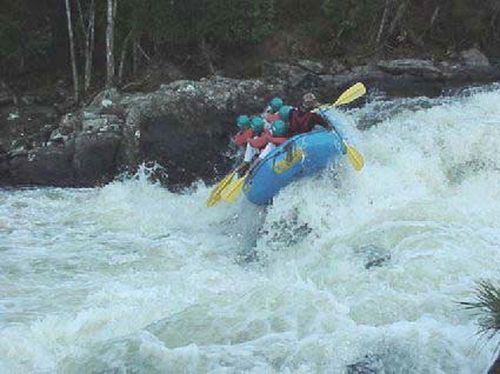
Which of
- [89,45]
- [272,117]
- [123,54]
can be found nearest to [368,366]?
[272,117]

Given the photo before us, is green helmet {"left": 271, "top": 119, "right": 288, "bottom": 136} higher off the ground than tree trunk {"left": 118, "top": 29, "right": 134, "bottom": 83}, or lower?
higher

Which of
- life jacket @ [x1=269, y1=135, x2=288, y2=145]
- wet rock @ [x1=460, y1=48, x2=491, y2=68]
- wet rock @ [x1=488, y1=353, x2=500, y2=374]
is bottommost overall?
wet rock @ [x1=460, y1=48, x2=491, y2=68]

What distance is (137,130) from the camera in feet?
37.5

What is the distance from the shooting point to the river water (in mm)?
5473

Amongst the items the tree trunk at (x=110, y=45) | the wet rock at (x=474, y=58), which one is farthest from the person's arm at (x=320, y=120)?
the wet rock at (x=474, y=58)

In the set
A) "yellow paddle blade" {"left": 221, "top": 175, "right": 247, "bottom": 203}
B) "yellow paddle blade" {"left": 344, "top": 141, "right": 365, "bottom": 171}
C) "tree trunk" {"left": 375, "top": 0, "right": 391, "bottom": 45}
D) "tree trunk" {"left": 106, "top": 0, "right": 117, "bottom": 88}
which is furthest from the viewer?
"tree trunk" {"left": 375, "top": 0, "right": 391, "bottom": 45}

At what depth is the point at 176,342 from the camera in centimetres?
574

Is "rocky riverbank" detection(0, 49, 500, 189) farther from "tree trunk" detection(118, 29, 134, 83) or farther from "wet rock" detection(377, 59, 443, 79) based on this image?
"wet rock" detection(377, 59, 443, 79)

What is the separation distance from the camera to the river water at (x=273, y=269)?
18.0ft

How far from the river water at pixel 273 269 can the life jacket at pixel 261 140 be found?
76 centimetres

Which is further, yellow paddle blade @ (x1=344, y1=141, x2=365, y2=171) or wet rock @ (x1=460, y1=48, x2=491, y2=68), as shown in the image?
wet rock @ (x1=460, y1=48, x2=491, y2=68)

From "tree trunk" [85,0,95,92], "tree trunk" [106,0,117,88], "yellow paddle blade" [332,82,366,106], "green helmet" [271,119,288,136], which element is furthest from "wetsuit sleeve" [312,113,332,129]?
"tree trunk" [85,0,95,92]

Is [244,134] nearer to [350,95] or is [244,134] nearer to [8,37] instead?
[350,95]

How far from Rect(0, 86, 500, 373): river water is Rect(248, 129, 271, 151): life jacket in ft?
2.49
